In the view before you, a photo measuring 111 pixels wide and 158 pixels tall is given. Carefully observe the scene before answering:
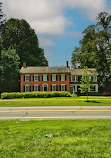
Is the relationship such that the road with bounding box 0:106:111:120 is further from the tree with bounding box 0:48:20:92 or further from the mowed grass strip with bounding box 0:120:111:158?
the tree with bounding box 0:48:20:92

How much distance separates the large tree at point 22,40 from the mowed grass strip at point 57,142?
46103 mm

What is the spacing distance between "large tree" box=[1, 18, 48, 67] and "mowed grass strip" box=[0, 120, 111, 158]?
151 feet

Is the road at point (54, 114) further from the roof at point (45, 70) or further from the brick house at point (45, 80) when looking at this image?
the roof at point (45, 70)

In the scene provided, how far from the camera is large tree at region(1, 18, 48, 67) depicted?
53.7 m

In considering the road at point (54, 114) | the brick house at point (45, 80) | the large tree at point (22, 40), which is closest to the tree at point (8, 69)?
the brick house at point (45, 80)

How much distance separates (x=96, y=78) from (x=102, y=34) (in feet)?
41.9

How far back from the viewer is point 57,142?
22.8 feet

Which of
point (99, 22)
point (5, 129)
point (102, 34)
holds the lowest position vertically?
point (5, 129)

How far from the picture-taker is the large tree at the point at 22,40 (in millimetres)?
53656

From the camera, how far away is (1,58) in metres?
43.2

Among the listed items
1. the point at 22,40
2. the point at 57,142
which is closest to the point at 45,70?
the point at 22,40

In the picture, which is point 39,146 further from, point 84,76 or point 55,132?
point 84,76

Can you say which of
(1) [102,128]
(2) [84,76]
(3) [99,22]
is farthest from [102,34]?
(1) [102,128]

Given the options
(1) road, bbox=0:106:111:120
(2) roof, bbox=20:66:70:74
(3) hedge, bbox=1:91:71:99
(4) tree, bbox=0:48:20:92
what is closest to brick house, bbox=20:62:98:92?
(2) roof, bbox=20:66:70:74
